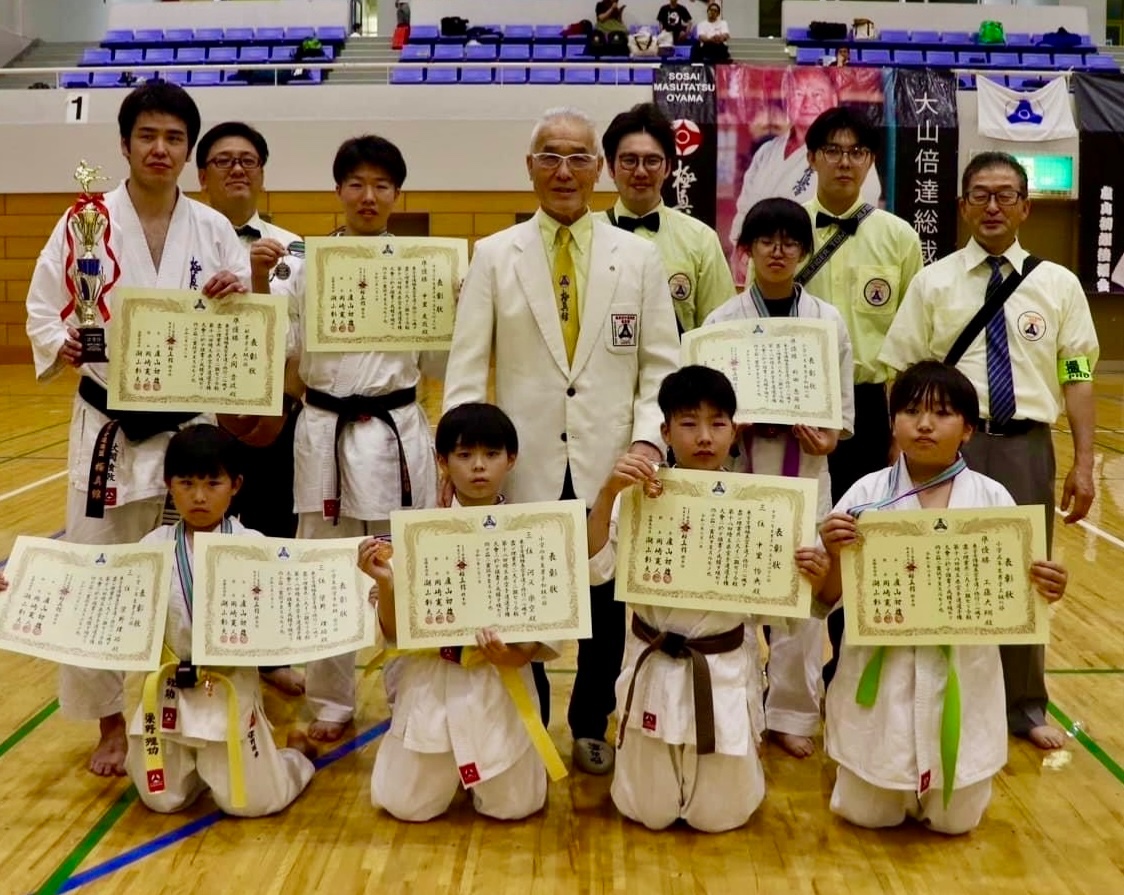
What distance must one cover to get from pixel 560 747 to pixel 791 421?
3.92 feet

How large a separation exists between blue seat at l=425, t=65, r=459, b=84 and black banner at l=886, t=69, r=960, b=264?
5348 millimetres

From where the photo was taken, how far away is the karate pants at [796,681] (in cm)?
340

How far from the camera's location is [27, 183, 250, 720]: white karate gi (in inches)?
121

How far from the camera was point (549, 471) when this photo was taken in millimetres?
3080

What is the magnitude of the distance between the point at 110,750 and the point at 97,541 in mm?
605

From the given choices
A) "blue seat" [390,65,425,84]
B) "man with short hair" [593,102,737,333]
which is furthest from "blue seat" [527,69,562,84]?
"man with short hair" [593,102,737,333]

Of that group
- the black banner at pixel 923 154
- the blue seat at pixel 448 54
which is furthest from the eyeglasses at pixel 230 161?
the blue seat at pixel 448 54

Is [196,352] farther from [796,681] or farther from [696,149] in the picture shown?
[696,149]

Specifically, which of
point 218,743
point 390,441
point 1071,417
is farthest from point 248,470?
point 1071,417

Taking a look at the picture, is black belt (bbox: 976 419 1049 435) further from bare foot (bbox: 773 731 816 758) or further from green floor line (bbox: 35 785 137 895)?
green floor line (bbox: 35 785 137 895)

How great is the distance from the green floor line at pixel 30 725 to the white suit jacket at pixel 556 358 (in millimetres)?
1708

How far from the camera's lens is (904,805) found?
2842mm

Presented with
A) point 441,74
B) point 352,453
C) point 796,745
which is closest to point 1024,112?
point 441,74

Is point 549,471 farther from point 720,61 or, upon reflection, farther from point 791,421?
point 720,61
